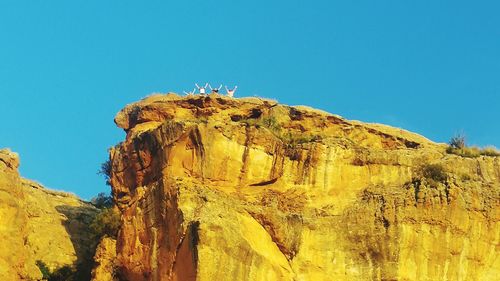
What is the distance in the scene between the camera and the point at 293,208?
45.4 meters

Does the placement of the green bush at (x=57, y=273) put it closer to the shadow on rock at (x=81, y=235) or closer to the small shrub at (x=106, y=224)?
the shadow on rock at (x=81, y=235)

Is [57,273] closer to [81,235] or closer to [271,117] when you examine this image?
[81,235]

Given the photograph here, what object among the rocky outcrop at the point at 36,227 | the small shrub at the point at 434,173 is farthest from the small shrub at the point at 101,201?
the small shrub at the point at 434,173

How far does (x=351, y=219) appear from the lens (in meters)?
45.0

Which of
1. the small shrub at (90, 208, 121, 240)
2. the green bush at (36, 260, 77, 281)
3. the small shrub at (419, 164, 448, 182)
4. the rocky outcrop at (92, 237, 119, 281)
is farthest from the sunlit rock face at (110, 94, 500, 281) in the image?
the green bush at (36, 260, 77, 281)

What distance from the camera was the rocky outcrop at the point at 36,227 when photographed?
47.0 meters

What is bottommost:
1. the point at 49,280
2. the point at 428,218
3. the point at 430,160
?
the point at 49,280

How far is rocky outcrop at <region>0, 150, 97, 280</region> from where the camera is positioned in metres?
47.0

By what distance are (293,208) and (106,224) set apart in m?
9.55

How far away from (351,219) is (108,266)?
10617mm

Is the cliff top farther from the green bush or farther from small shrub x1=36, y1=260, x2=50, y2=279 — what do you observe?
small shrub x1=36, y1=260, x2=50, y2=279

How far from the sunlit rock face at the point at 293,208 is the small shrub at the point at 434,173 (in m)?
0.14

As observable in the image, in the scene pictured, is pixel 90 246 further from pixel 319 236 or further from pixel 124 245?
pixel 319 236

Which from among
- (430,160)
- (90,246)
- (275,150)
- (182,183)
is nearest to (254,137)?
(275,150)
